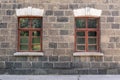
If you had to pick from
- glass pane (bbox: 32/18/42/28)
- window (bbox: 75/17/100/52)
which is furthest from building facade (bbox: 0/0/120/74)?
glass pane (bbox: 32/18/42/28)

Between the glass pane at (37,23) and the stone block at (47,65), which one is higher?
the glass pane at (37,23)

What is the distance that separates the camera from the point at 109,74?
1010cm

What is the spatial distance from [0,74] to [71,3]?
421cm

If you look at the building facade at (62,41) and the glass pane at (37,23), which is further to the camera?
the glass pane at (37,23)

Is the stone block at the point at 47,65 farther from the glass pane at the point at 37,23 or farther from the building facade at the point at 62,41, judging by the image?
the glass pane at the point at 37,23

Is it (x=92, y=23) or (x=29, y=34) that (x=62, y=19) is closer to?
(x=92, y=23)

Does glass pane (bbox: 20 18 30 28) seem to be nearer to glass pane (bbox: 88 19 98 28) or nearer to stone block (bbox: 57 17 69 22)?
stone block (bbox: 57 17 69 22)

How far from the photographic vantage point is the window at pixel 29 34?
33.9ft

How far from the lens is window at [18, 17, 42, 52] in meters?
10.3

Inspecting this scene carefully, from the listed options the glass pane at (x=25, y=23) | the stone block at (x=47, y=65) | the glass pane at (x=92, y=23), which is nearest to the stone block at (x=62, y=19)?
the glass pane at (x=92, y=23)

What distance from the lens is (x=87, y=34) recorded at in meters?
10.3

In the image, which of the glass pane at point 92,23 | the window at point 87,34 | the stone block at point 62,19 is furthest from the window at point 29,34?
the glass pane at point 92,23

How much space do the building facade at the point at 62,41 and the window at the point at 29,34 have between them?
68 mm

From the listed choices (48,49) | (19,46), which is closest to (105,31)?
(48,49)
